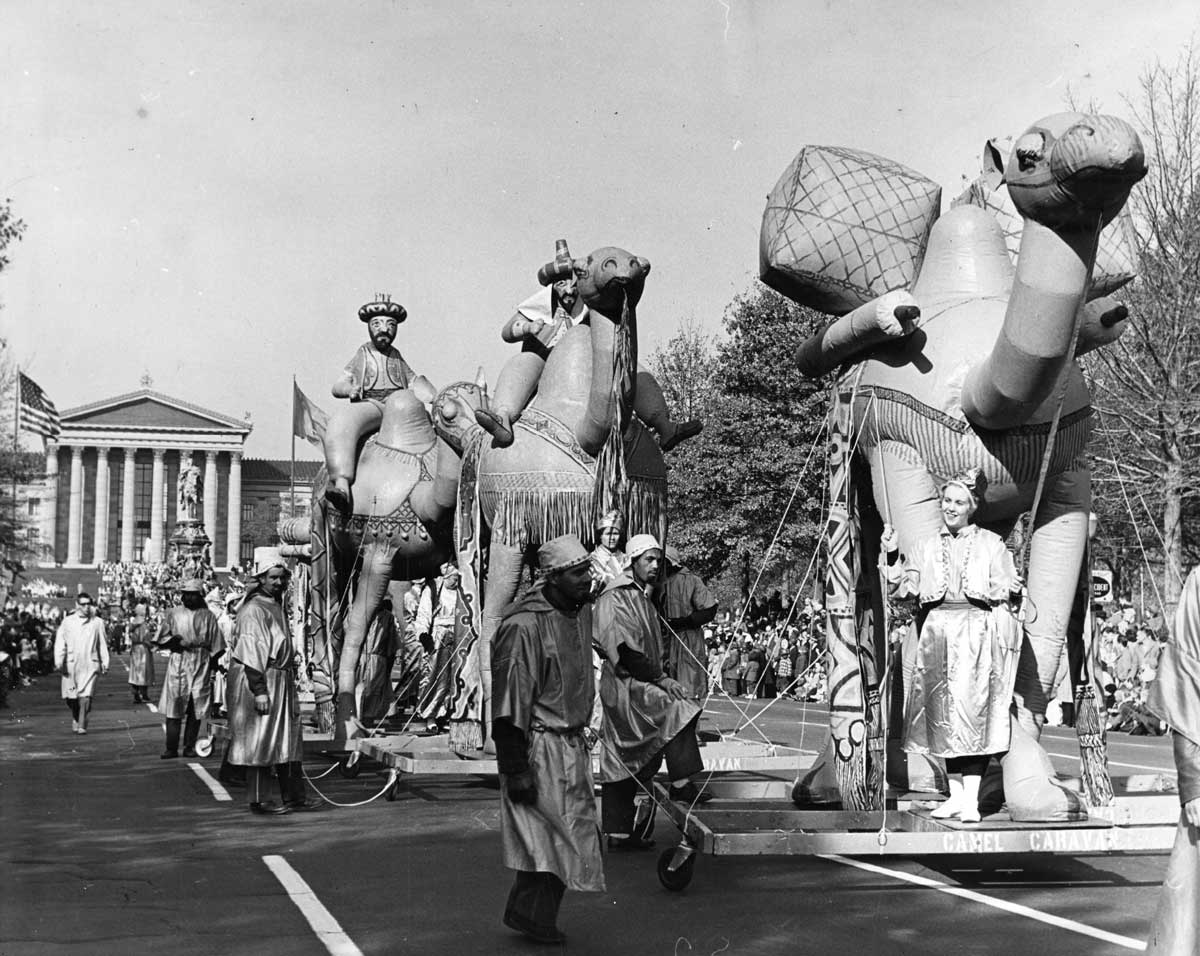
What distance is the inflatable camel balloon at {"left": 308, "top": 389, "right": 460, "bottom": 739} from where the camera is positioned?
15.8 meters

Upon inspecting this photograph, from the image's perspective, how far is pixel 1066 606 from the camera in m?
8.79

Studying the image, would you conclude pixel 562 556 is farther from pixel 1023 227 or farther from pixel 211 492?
pixel 211 492

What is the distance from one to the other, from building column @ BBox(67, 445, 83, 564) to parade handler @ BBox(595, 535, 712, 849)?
409 feet

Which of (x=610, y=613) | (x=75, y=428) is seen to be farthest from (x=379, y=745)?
(x=75, y=428)

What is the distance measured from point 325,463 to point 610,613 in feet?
22.5

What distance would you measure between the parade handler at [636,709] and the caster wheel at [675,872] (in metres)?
1.41

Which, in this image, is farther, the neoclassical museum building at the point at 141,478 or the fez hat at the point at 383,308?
the neoclassical museum building at the point at 141,478

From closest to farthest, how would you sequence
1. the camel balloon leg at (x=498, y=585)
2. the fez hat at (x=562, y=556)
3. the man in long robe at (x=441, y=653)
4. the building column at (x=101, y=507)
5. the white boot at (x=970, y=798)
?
1. the fez hat at (x=562, y=556)
2. the white boot at (x=970, y=798)
3. the camel balloon leg at (x=498, y=585)
4. the man in long robe at (x=441, y=653)
5. the building column at (x=101, y=507)

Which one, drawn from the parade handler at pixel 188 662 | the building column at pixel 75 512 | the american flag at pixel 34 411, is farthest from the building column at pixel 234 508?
the parade handler at pixel 188 662

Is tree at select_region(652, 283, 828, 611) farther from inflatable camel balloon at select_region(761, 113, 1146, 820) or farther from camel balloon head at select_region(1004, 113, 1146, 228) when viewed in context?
camel balloon head at select_region(1004, 113, 1146, 228)

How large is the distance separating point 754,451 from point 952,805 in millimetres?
26446

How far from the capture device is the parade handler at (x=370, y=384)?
1642cm

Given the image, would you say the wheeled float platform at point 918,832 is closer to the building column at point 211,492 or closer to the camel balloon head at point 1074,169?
the camel balloon head at point 1074,169

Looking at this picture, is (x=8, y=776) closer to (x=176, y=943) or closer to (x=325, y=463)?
(x=325, y=463)
